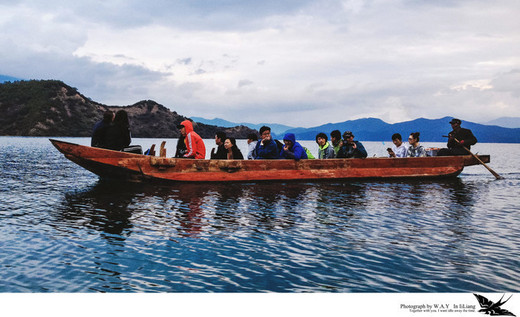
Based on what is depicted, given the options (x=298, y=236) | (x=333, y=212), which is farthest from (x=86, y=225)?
(x=333, y=212)

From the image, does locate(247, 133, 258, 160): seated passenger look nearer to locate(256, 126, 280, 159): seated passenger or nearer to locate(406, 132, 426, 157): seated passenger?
locate(256, 126, 280, 159): seated passenger

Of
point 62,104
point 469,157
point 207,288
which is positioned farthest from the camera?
point 62,104

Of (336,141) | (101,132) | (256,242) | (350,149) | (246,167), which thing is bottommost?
(256,242)

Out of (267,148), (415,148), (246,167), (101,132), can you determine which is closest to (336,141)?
(267,148)

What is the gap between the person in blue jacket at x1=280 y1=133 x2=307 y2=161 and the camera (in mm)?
15155

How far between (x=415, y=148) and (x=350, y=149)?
2.93 meters

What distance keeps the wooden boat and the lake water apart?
2.91 feet

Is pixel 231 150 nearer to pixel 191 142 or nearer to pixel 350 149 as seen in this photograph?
pixel 191 142

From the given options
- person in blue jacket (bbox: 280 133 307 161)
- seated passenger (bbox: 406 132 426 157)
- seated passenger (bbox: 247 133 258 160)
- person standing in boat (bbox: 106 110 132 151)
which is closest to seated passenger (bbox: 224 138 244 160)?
seated passenger (bbox: 247 133 258 160)

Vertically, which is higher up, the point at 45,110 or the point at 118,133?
the point at 45,110

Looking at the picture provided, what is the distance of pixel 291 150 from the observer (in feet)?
50.8

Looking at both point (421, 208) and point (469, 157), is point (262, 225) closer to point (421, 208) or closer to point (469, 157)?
Result: point (421, 208)

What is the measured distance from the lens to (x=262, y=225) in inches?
344
